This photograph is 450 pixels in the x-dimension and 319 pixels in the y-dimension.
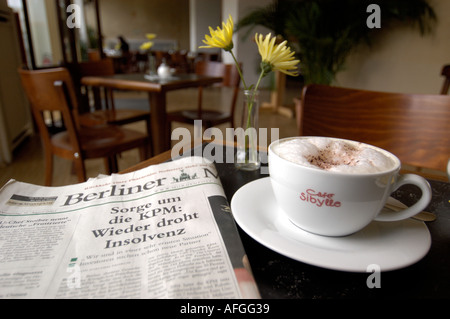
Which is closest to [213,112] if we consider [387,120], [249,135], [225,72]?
[225,72]

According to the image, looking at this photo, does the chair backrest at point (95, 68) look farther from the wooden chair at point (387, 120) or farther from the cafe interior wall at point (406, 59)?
the cafe interior wall at point (406, 59)

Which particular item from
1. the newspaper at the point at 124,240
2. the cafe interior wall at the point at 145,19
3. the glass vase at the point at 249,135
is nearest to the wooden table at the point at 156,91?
the glass vase at the point at 249,135

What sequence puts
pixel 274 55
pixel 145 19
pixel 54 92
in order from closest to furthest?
pixel 274 55 → pixel 54 92 → pixel 145 19

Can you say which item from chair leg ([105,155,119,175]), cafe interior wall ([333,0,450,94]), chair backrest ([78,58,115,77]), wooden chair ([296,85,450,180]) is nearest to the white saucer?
wooden chair ([296,85,450,180])

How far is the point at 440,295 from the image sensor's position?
10.4 inches

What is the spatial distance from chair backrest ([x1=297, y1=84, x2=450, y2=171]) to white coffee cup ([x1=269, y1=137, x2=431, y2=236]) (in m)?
0.54

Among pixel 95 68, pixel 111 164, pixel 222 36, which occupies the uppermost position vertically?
pixel 222 36

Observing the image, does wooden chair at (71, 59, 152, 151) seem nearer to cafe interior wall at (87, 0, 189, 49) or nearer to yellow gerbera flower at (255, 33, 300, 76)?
yellow gerbera flower at (255, 33, 300, 76)

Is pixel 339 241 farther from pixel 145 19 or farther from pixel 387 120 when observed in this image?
pixel 145 19

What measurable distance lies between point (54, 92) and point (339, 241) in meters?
1.18

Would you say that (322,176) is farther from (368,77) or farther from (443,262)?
(368,77)

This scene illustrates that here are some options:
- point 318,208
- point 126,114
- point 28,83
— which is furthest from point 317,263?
point 126,114

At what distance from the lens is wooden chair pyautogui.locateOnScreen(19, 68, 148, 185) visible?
1130 mm

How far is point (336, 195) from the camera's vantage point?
294 millimetres
